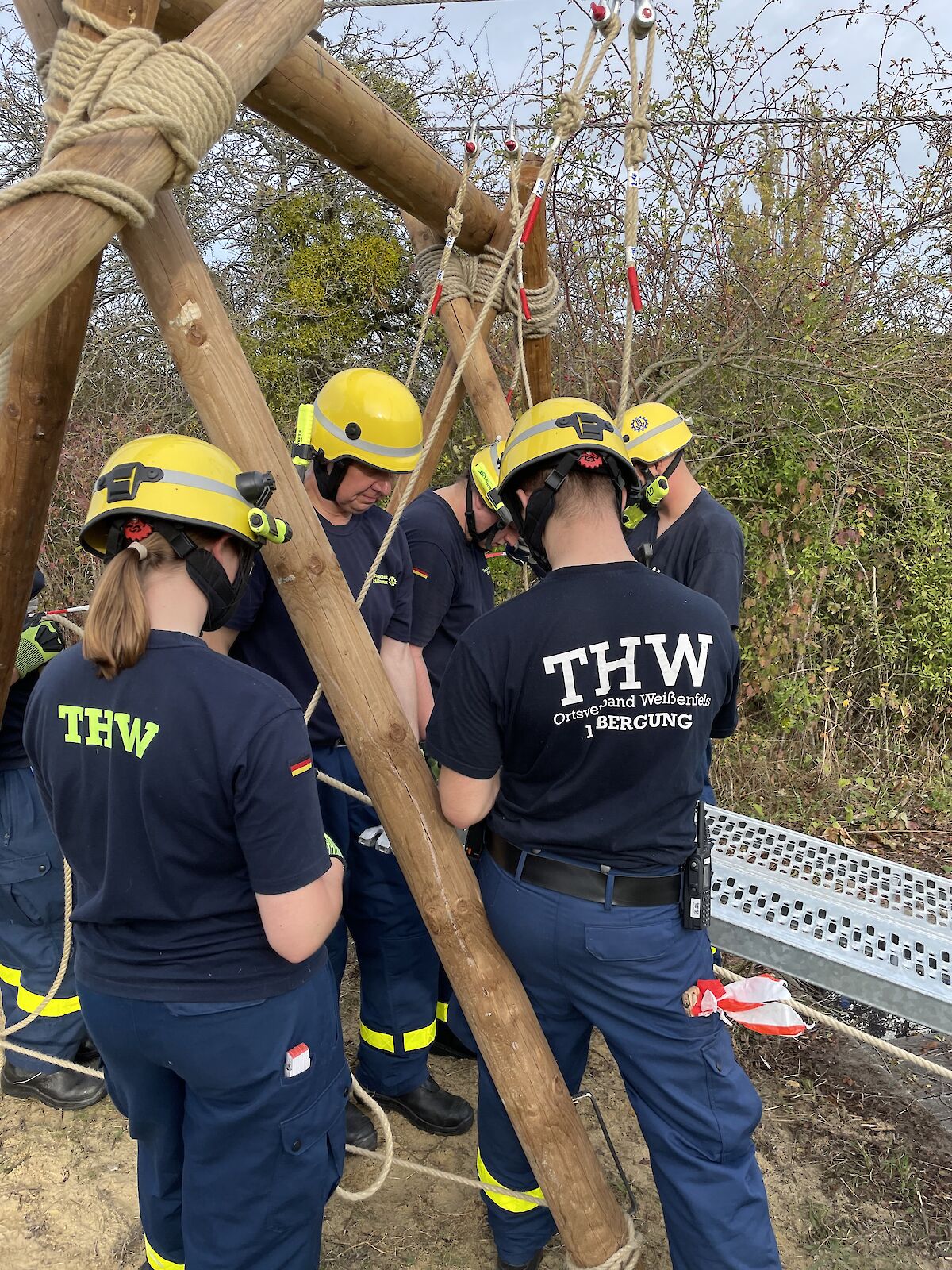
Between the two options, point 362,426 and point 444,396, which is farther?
point 444,396

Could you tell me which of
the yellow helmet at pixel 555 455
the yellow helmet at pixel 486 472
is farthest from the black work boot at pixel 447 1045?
the yellow helmet at pixel 555 455

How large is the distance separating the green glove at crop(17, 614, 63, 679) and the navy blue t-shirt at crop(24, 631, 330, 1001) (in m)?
1.22

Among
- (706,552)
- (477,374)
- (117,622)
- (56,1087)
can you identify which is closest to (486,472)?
(477,374)

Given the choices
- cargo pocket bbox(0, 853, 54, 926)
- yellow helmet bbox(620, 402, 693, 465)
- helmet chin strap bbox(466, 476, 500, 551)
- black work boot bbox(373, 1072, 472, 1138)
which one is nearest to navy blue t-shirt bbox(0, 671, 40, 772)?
cargo pocket bbox(0, 853, 54, 926)

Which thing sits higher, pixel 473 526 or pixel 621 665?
pixel 473 526

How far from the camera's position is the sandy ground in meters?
2.50

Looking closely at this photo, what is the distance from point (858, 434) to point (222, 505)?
501 centimetres

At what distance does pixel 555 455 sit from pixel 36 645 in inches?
76.9

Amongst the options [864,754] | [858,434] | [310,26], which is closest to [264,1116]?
[310,26]

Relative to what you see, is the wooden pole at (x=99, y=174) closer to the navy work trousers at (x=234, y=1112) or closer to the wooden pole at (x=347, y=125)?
the wooden pole at (x=347, y=125)

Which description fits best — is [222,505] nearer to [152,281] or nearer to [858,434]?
[152,281]

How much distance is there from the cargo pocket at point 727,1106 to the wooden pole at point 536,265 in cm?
239

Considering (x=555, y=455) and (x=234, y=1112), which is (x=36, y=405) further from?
(x=234, y=1112)

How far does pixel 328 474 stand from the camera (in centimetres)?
254
